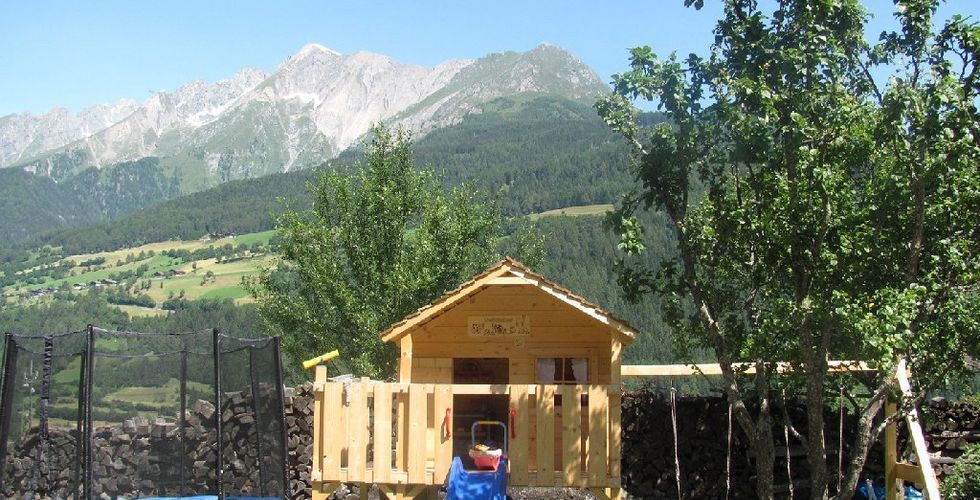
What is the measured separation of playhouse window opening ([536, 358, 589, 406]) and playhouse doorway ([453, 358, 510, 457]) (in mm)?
672

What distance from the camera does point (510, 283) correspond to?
1294 centimetres

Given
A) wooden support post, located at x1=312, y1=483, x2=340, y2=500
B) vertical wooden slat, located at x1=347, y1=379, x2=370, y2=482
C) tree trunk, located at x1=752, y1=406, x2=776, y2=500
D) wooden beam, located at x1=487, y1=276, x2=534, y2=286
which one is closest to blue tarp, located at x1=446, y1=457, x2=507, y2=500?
vertical wooden slat, located at x1=347, y1=379, x2=370, y2=482

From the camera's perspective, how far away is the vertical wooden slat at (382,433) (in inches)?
461

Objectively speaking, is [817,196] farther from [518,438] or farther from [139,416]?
[139,416]

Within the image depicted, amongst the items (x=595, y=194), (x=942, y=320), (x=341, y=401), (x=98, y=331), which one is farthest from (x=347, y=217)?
(x=595, y=194)

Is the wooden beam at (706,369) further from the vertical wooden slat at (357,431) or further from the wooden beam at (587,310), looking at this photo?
the vertical wooden slat at (357,431)

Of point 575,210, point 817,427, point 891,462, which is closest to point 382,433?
point 817,427

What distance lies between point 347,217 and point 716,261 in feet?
40.2

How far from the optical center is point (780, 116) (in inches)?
432

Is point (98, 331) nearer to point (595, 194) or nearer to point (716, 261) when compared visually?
point (716, 261)

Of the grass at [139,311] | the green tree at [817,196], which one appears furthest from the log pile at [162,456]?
the grass at [139,311]

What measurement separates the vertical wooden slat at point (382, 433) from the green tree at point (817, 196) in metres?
3.44

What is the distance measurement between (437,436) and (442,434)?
0.07 meters

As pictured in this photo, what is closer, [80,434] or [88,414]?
[88,414]
